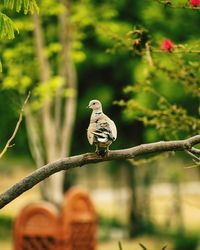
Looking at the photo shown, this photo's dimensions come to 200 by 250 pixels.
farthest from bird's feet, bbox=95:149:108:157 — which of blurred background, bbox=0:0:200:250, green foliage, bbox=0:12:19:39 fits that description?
blurred background, bbox=0:0:200:250

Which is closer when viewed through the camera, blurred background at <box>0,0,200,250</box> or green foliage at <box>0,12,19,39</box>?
green foliage at <box>0,12,19,39</box>

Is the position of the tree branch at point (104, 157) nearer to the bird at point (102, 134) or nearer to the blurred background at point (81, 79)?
the bird at point (102, 134)

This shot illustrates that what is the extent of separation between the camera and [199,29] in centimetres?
992

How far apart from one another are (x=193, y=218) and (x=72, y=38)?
18484 mm

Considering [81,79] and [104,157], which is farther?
[81,79]

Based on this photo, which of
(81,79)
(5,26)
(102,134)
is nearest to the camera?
(102,134)

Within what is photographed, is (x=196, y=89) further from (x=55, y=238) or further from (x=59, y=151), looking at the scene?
(x=59, y=151)

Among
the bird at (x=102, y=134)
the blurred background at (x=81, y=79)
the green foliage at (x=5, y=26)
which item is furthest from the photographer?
the blurred background at (x=81, y=79)

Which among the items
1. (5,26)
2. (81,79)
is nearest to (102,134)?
(5,26)

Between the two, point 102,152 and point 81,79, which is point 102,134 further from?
point 81,79

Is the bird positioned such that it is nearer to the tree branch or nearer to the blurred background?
the tree branch

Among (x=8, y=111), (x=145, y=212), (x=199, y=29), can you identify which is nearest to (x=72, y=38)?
(x=8, y=111)

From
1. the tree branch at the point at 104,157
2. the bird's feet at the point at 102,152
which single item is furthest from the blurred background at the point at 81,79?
the bird's feet at the point at 102,152

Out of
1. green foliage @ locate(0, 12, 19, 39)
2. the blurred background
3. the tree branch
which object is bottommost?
the tree branch
